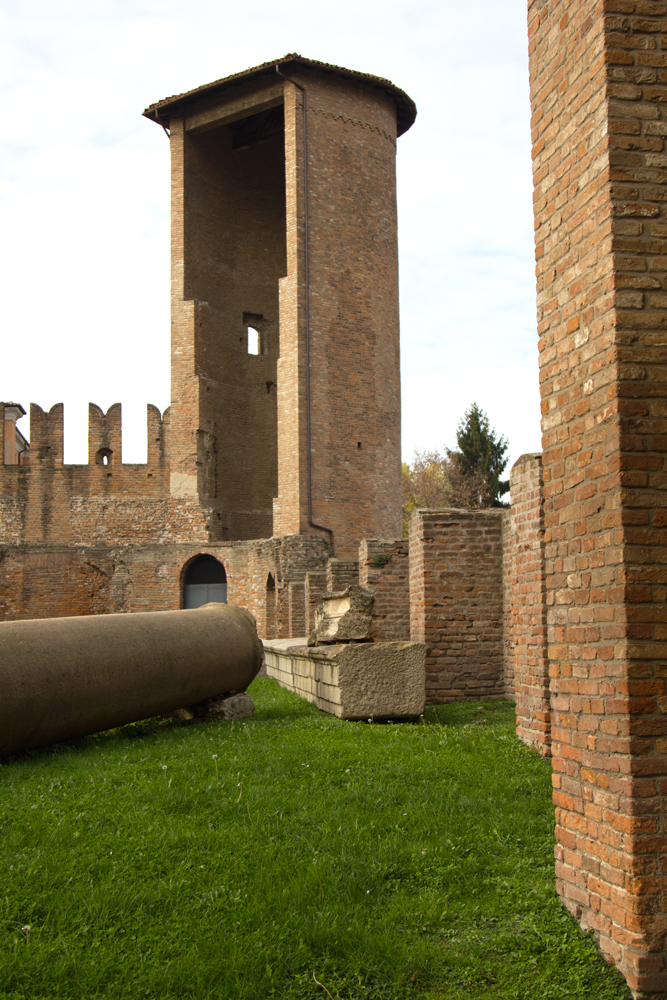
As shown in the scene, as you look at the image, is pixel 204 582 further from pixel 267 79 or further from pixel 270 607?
pixel 267 79

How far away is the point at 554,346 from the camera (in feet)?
10.8

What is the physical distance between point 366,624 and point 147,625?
197 cm

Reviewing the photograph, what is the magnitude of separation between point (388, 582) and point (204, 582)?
14912 millimetres

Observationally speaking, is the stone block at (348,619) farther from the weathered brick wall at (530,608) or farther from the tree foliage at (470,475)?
the tree foliage at (470,475)

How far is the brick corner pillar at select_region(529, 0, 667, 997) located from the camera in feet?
8.96

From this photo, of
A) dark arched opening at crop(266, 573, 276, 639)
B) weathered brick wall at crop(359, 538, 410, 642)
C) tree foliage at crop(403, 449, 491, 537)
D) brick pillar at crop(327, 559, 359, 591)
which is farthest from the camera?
tree foliage at crop(403, 449, 491, 537)

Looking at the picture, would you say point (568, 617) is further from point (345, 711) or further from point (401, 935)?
point (345, 711)

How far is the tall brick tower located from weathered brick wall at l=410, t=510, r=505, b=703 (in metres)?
13.8

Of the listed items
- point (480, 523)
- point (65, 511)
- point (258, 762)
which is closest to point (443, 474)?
point (65, 511)

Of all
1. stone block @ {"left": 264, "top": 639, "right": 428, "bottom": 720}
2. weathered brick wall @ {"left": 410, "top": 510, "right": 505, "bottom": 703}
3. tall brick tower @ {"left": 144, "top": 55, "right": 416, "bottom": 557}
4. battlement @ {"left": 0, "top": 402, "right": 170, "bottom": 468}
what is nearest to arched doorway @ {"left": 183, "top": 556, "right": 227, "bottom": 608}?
tall brick tower @ {"left": 144, "top": 55, "right": 416, "bottom": 557}

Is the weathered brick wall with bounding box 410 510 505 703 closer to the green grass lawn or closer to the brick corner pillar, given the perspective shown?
the green grass lawn

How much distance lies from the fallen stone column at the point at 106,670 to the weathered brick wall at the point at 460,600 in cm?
179

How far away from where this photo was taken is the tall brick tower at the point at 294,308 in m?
22.3

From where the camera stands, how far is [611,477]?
2.86 m
